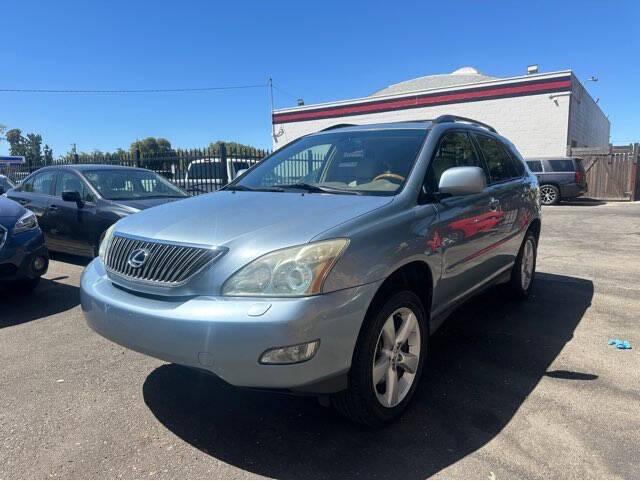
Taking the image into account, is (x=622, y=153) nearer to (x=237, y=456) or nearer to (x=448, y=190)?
(x=448, y=190)

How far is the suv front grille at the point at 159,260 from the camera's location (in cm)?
243

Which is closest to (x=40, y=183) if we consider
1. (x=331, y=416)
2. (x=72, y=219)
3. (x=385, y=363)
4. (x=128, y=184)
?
(x=72, y=219)

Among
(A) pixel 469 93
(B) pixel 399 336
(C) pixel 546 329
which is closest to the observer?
(B) pixel 399 336

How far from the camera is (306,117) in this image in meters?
28.0

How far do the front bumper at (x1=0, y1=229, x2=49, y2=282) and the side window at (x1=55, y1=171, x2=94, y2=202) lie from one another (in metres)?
1.84

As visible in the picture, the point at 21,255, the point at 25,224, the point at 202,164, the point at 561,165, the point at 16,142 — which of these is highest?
the point at 16,142

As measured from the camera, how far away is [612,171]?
64.2 ft

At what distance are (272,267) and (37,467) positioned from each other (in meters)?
1.56

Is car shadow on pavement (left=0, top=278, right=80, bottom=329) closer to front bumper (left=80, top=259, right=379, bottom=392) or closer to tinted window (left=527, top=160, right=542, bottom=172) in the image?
front bumper (left=80, top=259, right=379, bottom=392)

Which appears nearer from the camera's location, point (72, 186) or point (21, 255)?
point (21, 255)

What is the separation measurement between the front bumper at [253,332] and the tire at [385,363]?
14cm

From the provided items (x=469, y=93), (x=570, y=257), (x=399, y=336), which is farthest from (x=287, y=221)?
(x=469, y=93)

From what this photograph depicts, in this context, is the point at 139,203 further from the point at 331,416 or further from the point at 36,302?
the point at 331,416

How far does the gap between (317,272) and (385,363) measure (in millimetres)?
791
